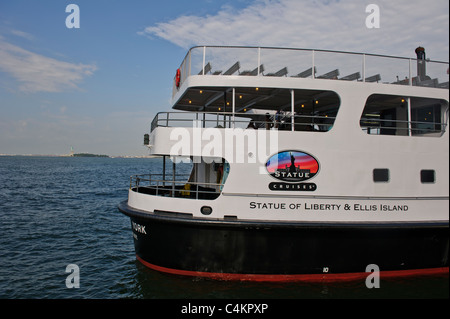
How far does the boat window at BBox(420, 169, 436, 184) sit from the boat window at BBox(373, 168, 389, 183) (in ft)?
3.52

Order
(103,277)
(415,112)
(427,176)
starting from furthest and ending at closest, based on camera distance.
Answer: (415,112) → (103,277) → (427,176)

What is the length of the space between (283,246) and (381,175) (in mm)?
3127

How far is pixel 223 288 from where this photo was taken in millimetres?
8258

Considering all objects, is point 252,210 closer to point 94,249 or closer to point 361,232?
point 361,232

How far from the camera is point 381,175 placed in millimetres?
8859

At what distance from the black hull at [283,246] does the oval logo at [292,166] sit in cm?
116

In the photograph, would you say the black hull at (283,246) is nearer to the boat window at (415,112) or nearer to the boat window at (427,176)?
the boat window at (427,176)

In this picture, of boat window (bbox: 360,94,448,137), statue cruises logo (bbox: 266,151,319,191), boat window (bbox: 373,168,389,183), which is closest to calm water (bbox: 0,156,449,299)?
statue cruises logo (bbox: 266,151,319,191)

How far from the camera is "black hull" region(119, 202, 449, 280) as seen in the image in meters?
8.16

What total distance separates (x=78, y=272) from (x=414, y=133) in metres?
10.7

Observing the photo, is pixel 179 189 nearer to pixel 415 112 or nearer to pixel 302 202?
pixel 302 202

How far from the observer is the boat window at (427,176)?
361 inches

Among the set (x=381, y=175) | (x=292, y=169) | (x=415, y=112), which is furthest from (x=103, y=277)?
(x=415, y=112)

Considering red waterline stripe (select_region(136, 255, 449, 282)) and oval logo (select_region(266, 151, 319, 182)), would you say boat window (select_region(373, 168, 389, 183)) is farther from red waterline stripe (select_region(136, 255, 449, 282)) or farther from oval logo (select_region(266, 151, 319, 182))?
red waterline stripe (select_region(136, 255, 449, 282))
